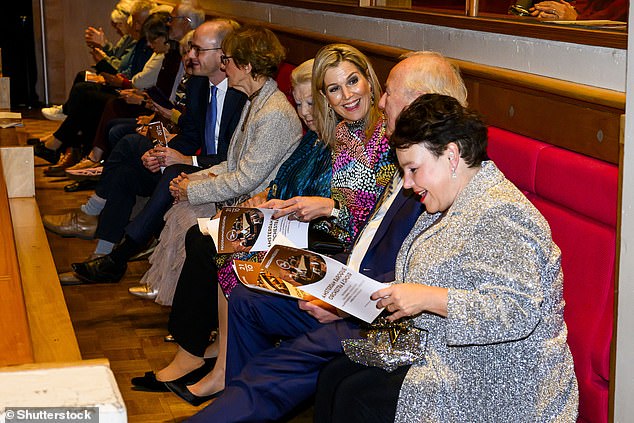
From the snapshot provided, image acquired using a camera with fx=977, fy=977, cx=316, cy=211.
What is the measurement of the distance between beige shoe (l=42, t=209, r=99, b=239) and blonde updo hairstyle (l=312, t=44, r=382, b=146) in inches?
99.0

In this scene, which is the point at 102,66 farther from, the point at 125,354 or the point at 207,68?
the point at 125,354

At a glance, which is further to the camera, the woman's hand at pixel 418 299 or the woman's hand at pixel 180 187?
the woman's hand at pixel 180 187

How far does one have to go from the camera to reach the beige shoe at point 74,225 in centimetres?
569

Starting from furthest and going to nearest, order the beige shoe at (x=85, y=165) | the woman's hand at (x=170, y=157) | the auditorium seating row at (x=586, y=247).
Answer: the beige shoe at (x=85, y=165) < the woman's hand at (x=170, y=157) < the auditorium seating row at (x=586, y=247)

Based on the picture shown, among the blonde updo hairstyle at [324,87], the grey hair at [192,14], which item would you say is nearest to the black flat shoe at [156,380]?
the blonde updo hairstyle at [324,87]

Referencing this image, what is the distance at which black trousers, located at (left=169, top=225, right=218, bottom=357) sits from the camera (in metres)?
3.68

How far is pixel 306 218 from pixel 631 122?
4.59 feet

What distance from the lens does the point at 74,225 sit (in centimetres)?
571

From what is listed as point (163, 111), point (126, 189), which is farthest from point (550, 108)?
point (163, 111)

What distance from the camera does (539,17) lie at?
10.1ft

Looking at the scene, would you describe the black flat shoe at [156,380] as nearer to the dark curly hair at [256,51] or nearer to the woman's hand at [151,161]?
the dark curly hair at [256,51]

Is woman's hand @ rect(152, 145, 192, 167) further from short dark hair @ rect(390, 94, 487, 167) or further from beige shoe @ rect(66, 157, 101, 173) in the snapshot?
short dark hair @ rect(390, 94, 487, 167)

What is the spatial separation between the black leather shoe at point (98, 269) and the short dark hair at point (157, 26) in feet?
7.35

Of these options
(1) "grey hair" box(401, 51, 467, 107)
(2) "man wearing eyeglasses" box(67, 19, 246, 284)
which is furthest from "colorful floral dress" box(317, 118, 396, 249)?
(2) "man wearing eyeglasses" box(67, 19, 246, 284)
